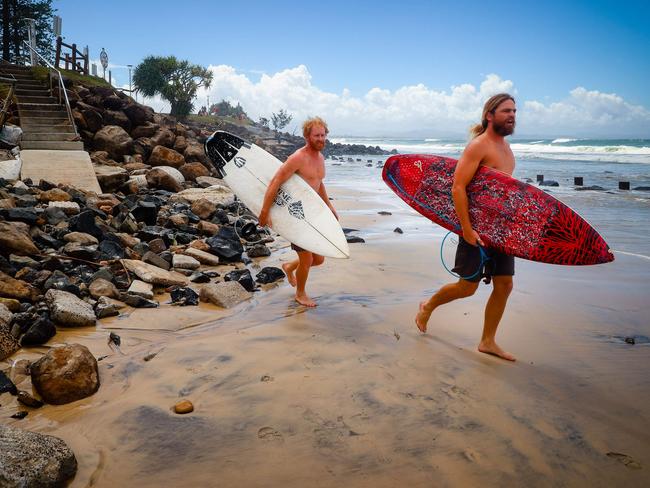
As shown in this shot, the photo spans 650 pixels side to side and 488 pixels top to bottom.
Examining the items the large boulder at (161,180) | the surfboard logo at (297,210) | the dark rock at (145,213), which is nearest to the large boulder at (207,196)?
the large boulder at (161,180)

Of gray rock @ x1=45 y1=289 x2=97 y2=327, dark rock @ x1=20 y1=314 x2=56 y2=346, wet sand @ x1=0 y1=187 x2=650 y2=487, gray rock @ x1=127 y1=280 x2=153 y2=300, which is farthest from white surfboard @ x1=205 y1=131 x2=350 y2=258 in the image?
dark rock @ x1=20 y1=314 x2=56 y2=346

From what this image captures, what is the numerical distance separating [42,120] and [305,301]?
39.1 feet

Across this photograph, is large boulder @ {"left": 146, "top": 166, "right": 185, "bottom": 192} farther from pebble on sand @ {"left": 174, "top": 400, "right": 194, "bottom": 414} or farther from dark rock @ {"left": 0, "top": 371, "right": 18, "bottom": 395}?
pebble on sand @ {"left": 174, "top": 400, "right": 194, "bottom": 414}

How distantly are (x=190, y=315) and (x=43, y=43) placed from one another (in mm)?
36765

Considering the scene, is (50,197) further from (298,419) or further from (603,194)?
(603,194)

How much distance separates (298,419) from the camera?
7.79 ft

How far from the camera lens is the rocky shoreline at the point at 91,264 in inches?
101

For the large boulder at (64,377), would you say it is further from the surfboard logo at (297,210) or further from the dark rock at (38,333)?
the surfboard logo at (297,210)

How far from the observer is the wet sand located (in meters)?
2.04

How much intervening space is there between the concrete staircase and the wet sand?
9650 mm

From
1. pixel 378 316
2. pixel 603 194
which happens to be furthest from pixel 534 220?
pixel 603 194

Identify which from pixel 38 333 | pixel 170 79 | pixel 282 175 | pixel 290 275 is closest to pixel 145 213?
pixel 290 275

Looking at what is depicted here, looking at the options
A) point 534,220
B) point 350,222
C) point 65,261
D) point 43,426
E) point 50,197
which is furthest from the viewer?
point 350,222

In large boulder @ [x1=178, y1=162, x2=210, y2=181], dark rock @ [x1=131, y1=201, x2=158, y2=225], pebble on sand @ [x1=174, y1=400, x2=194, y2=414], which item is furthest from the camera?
large boulder @ [x1=178, y1=162, x2=210, y2=181]
